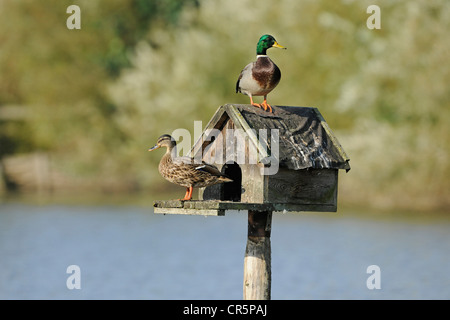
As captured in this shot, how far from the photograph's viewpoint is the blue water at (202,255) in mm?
17906

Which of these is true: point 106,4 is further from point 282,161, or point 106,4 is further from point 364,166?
point 282,161

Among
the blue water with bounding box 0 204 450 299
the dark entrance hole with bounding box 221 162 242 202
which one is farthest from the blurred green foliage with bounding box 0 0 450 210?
the dark entrance hole with bounding box 221 162 242 202

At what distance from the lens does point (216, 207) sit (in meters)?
8.73

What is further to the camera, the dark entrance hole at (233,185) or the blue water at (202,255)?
the blue water at (202,255)

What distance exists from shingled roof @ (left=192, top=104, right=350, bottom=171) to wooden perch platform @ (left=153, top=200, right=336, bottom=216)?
41 centimetres

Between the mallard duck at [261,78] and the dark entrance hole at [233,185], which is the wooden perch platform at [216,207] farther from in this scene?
the dark entrance hole at [233,185]

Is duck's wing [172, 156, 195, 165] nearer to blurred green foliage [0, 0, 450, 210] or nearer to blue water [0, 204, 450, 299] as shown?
blue water [0, 204, 450, 299]

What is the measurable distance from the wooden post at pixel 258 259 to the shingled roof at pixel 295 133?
684mm

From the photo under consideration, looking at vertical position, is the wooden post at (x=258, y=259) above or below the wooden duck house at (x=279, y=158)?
below

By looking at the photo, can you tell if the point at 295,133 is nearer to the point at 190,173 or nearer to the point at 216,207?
the point at 190,173

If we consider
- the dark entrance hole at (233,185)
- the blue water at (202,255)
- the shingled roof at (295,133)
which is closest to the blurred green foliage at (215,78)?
the blue water at (202,255)

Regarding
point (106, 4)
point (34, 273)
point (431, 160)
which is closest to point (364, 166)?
point (431, 160)
